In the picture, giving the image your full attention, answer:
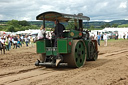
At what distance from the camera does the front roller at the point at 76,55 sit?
9398 mm

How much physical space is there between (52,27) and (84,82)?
13.8 ft

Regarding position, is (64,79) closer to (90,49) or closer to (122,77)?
(122,77)

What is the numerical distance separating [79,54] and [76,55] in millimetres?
258

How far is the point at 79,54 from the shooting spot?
9.93m

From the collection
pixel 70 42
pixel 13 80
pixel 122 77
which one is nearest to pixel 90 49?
pixel 70 42

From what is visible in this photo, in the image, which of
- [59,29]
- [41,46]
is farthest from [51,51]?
[59,29]

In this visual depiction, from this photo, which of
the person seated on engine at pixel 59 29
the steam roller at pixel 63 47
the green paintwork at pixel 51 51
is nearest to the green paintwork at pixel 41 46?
the steam roller at pixel 63 47

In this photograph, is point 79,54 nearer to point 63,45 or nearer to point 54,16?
point 63,45

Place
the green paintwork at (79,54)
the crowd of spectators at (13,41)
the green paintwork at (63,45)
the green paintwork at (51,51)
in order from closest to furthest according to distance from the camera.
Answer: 1. the green paintwork at (63,45)
2. the green paintwork at (51,51)
3. the green paintwork at (79,54)
4. the crowd of spectators at (13,41)

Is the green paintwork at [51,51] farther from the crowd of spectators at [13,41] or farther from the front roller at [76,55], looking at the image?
the crowd of spectators at [13,41]

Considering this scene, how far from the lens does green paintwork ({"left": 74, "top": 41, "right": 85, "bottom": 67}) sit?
32.1ft

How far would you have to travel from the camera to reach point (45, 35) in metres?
9.85

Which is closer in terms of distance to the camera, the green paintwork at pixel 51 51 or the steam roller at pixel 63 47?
the steam roller at pixel 63 47

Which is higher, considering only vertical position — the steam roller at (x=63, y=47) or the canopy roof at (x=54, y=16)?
the canopy roof at (x=54, y=16)
